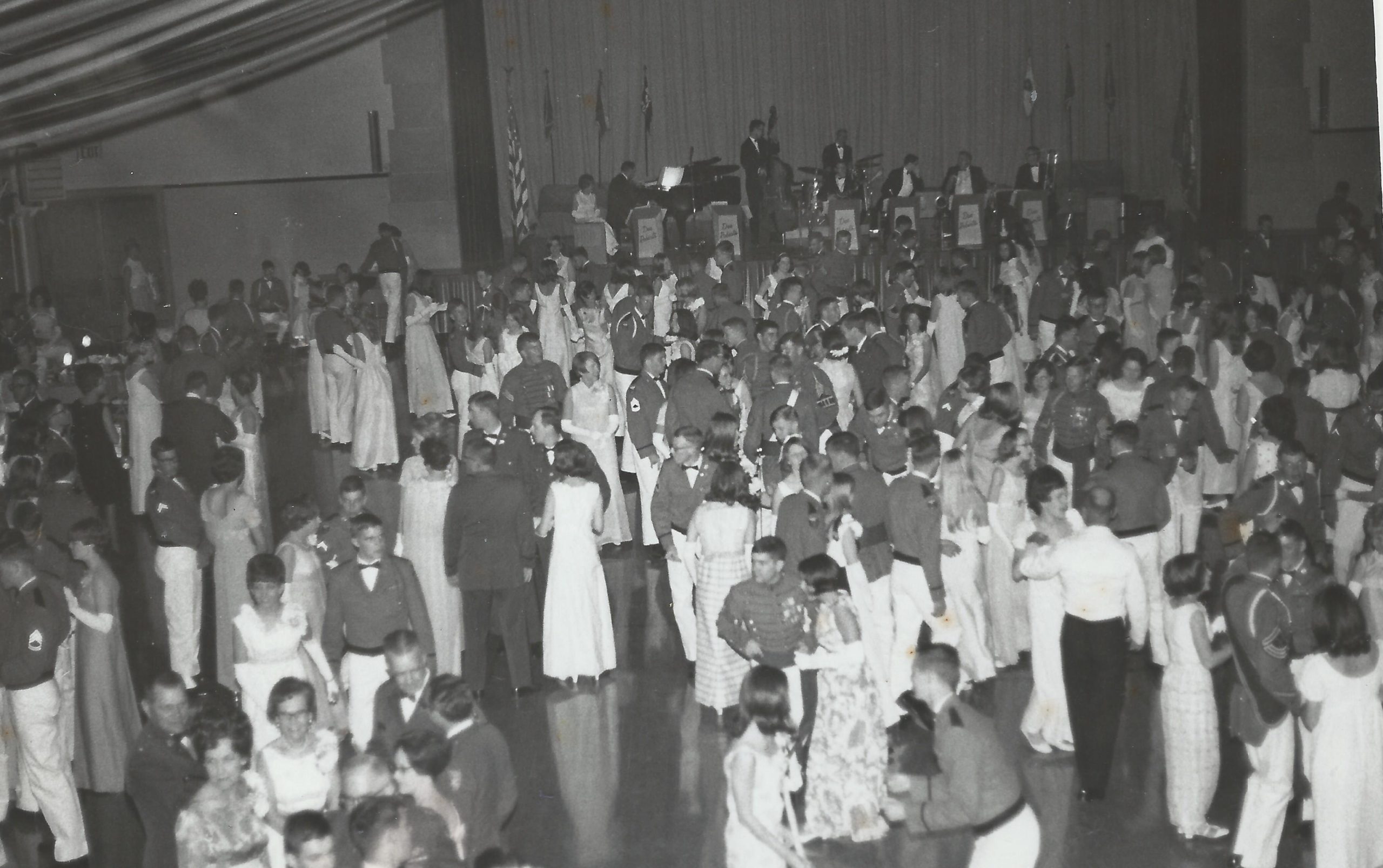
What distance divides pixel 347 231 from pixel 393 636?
15.6m

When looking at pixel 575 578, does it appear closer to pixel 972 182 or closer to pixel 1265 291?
pixel 1265 291

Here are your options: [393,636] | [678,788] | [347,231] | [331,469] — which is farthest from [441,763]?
[347,231]

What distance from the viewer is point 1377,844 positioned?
5.68 m

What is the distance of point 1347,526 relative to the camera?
829 centimetres

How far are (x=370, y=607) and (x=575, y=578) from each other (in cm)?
165

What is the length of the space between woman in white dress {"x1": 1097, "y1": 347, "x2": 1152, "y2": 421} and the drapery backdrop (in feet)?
47.4

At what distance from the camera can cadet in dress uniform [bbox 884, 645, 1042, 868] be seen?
4.58m

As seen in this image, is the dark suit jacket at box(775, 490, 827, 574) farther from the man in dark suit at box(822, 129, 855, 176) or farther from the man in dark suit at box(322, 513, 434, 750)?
the man in dark suit at box(822, 129, 855, 176)

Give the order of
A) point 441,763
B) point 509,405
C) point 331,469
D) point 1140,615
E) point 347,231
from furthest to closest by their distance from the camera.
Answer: point 347,231 → point 331,469 → point 509,405 → point 1140,615 → point 441,763

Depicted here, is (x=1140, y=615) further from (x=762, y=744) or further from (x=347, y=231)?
(x=347, y=231)

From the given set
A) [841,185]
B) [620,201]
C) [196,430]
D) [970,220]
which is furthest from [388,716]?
[841,185]

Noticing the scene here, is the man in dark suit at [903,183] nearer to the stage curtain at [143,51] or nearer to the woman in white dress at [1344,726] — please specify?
the stage curtain at [143,51]

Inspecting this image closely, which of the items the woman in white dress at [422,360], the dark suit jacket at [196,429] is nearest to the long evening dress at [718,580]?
the dark suit jacket at [196,429]

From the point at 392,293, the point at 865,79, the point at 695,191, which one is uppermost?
the point at 865,79
